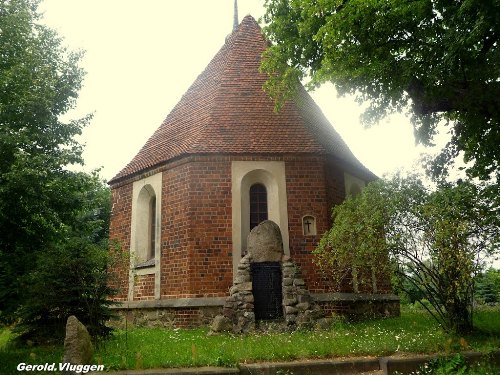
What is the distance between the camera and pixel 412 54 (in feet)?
30.2

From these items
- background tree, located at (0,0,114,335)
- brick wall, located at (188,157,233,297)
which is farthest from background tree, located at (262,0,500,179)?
background tree, located at (0,0,114,335)

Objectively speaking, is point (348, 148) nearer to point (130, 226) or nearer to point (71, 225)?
point (130, 226)

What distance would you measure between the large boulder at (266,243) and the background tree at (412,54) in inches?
150

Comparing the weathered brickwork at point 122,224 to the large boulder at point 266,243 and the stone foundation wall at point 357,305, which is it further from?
the stone foundation wall at point 357,305

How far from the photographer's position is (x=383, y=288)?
1464cm

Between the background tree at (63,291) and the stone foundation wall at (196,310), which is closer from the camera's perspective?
the background tree at (63,291)

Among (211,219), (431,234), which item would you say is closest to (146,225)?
(211,219)

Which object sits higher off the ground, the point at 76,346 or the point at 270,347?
the point at 76,346

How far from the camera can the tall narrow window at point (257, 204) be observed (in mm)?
13297

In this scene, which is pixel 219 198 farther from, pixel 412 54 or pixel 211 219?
pixel 412 54

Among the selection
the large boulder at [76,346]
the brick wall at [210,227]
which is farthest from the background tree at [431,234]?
the large boulder at [76,346]

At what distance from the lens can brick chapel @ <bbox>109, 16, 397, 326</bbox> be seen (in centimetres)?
1227

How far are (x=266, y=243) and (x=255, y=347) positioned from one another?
160 inches

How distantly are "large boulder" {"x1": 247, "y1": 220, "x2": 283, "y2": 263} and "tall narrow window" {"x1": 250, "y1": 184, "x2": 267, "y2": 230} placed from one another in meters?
1.51
